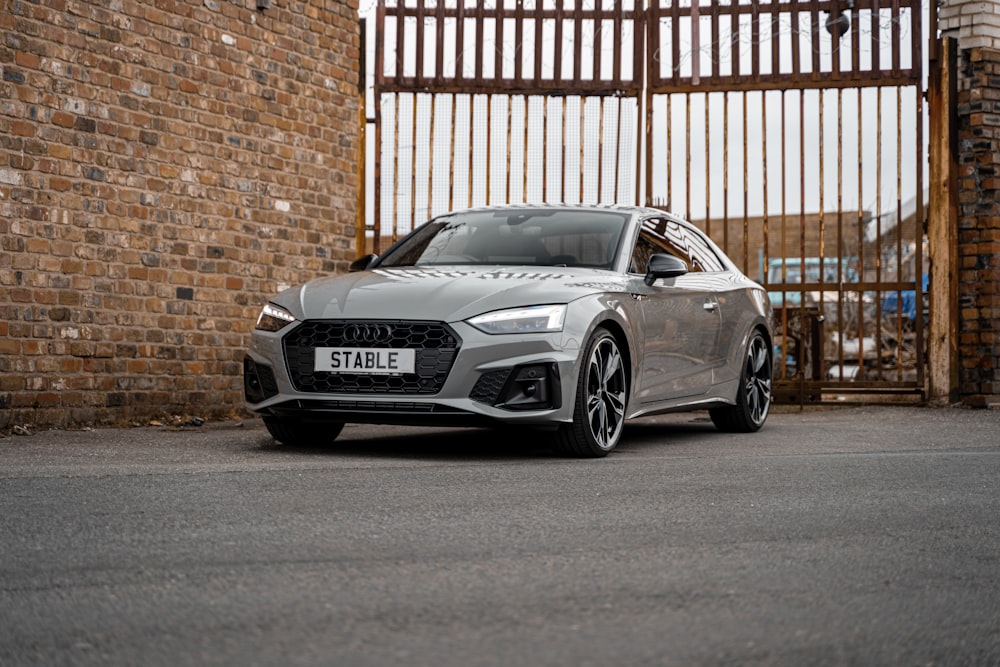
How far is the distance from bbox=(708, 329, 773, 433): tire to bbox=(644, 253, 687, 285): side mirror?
5.65 feet

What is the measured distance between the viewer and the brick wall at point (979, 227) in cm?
1335

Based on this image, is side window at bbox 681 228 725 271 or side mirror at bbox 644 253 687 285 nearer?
side mirror at bbox 644 253 687 285

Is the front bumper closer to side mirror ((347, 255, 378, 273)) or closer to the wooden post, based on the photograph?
side mirror ((347, 255, 378, 273))

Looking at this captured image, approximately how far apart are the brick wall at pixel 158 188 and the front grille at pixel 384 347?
260cm

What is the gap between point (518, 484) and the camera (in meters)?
6.03

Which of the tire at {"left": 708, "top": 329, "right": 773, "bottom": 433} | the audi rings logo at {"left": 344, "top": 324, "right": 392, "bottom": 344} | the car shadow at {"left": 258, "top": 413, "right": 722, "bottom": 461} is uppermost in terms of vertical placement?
the audi rings logo at {"left": 344, "top": 324, "right": 392, "bottom": 344}

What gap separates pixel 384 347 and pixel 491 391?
23.4 inches

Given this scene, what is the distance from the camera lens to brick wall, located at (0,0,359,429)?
9195 millimetres

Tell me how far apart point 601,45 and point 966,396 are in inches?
188

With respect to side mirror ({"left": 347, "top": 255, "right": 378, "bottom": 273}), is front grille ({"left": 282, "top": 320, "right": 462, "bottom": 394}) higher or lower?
lower

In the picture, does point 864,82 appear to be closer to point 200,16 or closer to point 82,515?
point 200,16

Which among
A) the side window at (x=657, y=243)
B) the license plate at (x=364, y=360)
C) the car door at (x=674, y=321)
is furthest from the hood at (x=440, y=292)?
the side window at (x=657, y=243)

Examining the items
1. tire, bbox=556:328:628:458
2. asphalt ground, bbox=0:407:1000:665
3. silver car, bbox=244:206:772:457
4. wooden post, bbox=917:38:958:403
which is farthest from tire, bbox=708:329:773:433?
wooden post, bbox=917:38:958:403

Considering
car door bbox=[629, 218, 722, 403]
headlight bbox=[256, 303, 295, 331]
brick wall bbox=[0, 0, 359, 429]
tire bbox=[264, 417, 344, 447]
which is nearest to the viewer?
headlight bbox=[256, 303, 295, 331]
